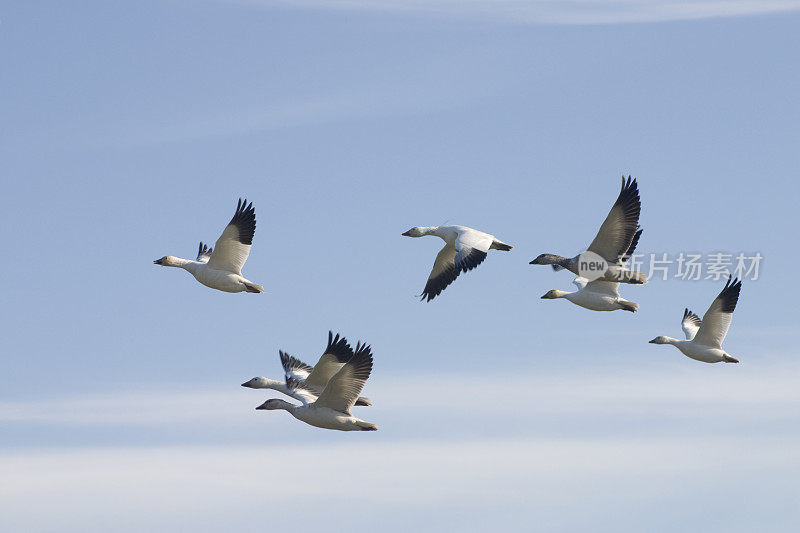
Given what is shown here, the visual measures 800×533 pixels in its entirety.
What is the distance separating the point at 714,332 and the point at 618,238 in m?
4.67

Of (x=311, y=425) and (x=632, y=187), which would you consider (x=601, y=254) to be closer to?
(x=632, y=187)

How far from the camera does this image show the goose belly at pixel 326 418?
23.0 meters

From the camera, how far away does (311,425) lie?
23422 millimetres

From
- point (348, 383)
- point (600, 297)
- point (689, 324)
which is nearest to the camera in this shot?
point (348, 383)

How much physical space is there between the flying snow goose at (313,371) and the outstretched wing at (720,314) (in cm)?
810

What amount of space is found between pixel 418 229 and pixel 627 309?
16.4 feet

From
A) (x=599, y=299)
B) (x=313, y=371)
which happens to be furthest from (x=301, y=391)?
(x=599, y=299)

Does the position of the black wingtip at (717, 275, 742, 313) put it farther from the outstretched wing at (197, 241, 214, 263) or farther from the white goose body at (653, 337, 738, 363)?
the outstretched wing at (197, 241, 214, 263)

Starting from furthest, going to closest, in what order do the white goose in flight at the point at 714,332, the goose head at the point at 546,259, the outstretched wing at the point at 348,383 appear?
the white goose in flight at the point at 714,332 → the goose head at the point at 546,259 → the outstretched wing at the point at 348,383

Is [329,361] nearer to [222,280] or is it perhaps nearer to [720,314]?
[222,280]

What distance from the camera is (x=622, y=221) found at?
79.9ft

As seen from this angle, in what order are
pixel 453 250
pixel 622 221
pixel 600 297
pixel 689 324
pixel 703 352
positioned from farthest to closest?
pixel 689 324 → pixel 703 352 → pixel 453 250 → pixel 600 297 → pixel 622 221

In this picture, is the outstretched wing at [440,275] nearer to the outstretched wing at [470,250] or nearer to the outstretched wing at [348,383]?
the outstretched wing at [470,250]

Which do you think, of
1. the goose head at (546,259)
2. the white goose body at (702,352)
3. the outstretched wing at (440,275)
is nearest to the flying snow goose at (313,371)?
the outstretched wing at (440,275)
